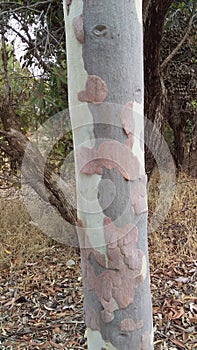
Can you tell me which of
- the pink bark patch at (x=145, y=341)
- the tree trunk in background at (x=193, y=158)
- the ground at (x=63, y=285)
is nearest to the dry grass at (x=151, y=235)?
the ground at (x=63, y=285)

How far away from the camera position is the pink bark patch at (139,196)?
710 mm

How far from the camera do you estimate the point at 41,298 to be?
5.71 feet

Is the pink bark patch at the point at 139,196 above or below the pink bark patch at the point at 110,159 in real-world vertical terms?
below

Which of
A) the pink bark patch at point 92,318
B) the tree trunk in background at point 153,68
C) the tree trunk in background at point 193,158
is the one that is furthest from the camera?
the tree trunk in background at point 193,158

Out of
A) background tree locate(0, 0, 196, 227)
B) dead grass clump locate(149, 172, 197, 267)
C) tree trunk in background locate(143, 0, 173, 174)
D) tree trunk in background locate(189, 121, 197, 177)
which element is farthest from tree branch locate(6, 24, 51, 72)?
tree trunk in background locate(189, 121, 197, 177)

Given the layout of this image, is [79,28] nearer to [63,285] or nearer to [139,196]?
[139,196]

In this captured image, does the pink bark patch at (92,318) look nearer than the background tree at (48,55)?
Yes

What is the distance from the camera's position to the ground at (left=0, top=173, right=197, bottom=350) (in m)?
1.48

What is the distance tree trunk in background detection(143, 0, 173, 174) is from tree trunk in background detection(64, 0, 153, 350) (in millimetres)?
1493

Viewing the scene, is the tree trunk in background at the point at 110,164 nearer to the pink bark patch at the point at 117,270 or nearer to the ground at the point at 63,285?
the pink bark patch at the point at 117,270

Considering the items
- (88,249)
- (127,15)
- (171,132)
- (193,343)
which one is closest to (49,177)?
(193,343)

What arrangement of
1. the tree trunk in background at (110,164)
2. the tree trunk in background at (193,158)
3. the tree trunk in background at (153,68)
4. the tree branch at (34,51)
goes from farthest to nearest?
the tree trunk in background at (193,158) < the tree trunk in background at (153,68) < the tree branch at (34,51) < the tree trunk in background at (110,164)

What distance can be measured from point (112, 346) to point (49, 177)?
1.37 metres

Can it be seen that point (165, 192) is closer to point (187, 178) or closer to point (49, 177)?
point (187, 178)
